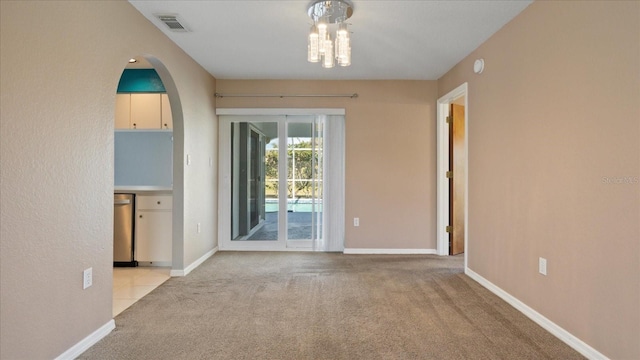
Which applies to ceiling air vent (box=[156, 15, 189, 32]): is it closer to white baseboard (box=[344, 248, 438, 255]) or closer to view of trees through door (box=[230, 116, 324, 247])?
view of trees through door (box=[230, 116, 324, 247])

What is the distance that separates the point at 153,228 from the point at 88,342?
193 centimetres

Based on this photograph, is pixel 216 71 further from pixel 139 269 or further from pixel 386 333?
pixel 386 333

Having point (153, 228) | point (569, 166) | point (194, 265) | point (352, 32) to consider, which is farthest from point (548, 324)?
point (153, 228)

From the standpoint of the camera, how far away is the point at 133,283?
346 cm

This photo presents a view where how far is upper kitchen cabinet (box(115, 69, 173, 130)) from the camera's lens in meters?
4.23

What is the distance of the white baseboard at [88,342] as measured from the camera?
2.03 meters

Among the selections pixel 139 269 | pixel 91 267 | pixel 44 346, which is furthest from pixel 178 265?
pixel 44 346

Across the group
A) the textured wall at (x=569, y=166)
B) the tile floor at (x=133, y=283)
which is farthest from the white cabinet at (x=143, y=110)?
the textured wall at (x=569, y=166)

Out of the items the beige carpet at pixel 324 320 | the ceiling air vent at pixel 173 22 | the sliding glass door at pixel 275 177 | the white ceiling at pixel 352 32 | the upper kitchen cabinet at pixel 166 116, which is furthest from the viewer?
the sliding glass door at pixel 275 177

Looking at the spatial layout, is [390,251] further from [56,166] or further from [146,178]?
[56,166]

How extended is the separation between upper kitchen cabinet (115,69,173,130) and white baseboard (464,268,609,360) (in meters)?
3.82

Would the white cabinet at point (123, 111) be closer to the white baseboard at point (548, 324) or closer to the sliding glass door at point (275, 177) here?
the sliding glass door at point (275, 177)

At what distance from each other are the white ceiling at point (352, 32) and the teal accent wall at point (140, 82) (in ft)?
1.97

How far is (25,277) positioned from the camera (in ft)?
5.74
